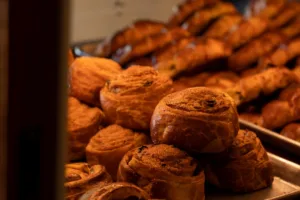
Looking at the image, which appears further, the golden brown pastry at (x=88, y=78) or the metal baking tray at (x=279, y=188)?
the golden brown pastry at (x=88, y=78)

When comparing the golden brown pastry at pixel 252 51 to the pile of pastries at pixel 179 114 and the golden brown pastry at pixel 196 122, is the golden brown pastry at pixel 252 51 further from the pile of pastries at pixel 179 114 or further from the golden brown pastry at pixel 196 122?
the golden brown pastry at pixel 196 122

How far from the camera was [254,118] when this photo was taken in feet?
5.63

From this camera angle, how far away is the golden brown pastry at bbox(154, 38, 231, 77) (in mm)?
1949

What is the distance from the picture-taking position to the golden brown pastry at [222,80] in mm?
1878

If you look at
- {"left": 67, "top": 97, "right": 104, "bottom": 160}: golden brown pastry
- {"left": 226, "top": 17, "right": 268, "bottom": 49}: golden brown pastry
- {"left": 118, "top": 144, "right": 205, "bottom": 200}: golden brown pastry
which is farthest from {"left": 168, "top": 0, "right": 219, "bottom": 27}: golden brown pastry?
{"left": 118, "top": 144, "right": 205, "bottom": 200}: golden brown pastry

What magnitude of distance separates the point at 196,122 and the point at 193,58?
846 millimetres

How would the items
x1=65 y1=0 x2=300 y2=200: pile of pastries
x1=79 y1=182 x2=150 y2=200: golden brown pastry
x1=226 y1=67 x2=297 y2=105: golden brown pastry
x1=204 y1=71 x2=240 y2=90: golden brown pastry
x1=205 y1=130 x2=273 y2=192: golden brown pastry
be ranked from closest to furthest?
x1=79 y1=182 x2=150 y2=200: golden brown pastry, x1=65 y1=0 x2=300 y2=200: pile of pastries, x1=205 y1=130 x2=273 y2=192: golden brown pastry, x1=226 y1=67 x2=297 y2=105: golden brown pastry, x1=204 y1=71 x2=240 y2=90: golden brown pastry

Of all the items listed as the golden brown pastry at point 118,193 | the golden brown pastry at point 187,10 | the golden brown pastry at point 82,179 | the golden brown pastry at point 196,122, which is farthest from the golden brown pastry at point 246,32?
the golden brown pastry at point 118,193

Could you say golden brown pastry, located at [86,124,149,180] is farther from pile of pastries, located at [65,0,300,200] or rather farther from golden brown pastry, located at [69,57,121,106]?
golden brown pastry, located at [69,57,121,106]

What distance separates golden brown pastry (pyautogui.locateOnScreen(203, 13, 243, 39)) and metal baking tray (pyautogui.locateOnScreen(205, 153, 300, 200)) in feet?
3.03

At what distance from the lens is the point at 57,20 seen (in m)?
0.52

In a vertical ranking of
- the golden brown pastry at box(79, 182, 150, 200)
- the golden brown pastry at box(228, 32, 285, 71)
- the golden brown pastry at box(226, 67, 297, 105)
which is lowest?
the golden brown pastry at box(79, 182, 150, 200)

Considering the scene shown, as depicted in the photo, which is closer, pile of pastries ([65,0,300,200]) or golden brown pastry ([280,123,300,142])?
pile of pastries ([65,0,300,200])

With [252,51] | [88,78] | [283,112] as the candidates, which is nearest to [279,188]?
[283,112]
